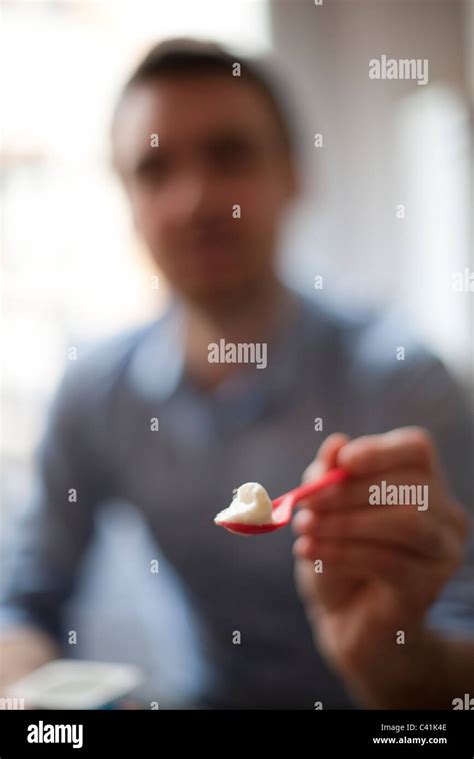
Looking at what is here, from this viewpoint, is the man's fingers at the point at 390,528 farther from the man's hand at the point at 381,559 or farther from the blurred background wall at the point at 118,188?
the blurred background wall at the point at 118,188

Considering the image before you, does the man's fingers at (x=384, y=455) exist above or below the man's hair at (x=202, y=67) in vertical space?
below

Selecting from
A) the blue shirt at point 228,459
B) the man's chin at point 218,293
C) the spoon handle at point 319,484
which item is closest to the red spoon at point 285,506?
the spoon handle at point 319,484

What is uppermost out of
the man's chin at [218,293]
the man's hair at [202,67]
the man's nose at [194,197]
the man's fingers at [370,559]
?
the man's hair at [202,67]

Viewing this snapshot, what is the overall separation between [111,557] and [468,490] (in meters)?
0.37

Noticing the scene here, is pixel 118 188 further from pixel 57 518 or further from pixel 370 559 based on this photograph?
pixel 370 559

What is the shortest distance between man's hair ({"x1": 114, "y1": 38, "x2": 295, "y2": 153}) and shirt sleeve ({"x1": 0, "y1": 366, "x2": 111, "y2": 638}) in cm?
31

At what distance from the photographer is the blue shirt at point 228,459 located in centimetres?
62

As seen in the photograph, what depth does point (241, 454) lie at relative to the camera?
2.15 ft

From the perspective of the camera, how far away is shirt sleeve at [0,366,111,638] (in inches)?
26.6

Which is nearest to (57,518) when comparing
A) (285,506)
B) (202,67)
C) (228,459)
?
(228,459)

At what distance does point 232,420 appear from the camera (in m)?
0.67

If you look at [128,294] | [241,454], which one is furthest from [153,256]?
[241,454]

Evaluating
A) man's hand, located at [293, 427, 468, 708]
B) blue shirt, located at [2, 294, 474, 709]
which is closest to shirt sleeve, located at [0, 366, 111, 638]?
blue shirt, located at [2, 294, 474, 709]

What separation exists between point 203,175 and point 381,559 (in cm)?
39
